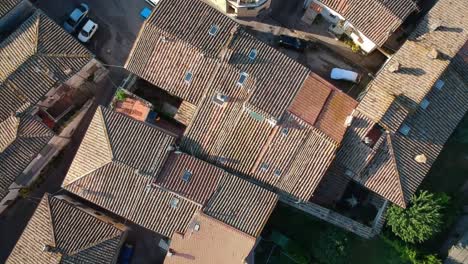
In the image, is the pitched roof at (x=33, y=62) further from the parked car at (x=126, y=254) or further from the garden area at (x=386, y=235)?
the garden area at (x=386, y=235)

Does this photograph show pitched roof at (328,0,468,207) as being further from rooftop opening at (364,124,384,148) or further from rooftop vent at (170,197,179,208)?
rooftop vent at (170,197,179,208)

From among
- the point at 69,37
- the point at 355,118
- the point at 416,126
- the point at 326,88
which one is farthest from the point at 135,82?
the point at 416,126

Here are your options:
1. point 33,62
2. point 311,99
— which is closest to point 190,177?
point 311,99

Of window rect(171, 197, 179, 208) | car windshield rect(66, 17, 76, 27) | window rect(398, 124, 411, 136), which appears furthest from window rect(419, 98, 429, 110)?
car windshield rect(66, 17, 76, 27)

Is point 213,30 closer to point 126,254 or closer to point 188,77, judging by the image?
point 188,77

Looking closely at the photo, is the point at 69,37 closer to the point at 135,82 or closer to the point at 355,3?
the point at 135,82
